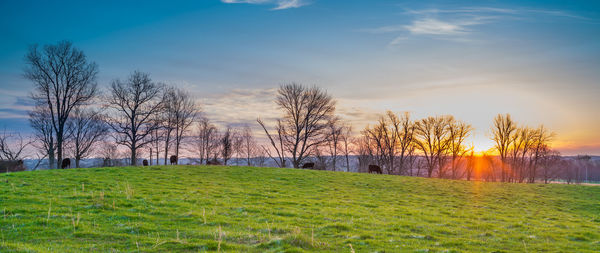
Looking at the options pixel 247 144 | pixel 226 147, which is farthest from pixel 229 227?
pixel 247 144

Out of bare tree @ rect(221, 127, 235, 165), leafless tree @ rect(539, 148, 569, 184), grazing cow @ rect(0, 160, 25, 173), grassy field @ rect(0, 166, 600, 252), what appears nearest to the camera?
grassy field @ rect(0, 166, 600, 252)

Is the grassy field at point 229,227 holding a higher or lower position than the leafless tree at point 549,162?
higher

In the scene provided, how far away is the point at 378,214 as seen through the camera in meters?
17.2

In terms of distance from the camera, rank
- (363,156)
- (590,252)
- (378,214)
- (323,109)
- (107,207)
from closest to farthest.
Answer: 1. (590,252)
2. (107,207)
3. (378,214)
4. (323,109)
5. (363,156)

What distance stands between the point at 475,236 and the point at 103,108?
5869cm

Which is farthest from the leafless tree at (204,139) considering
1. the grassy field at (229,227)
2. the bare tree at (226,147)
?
the grassy field at (229,227)

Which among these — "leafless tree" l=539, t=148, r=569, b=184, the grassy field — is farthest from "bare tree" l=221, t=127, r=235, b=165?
"leafless tree" l=539, t=148, r=569, b=184

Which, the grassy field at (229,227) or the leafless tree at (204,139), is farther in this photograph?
the leafless tree at (204,139)

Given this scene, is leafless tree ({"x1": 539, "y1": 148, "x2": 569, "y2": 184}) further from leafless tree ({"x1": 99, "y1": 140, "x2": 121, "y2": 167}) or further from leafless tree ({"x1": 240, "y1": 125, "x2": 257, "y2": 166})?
leafless tree ({"x1": 99, "y1": 140, "x2": 121, "y2": 167})

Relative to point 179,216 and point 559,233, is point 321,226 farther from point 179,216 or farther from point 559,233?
point 559,233

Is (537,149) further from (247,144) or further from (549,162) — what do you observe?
(247,144)

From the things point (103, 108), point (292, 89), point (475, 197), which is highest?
point (292, 89)

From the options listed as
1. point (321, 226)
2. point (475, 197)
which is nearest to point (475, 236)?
point (321, 226)

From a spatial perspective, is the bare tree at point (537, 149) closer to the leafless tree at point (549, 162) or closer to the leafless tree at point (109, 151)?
the leafless tree at point (549, 162)
